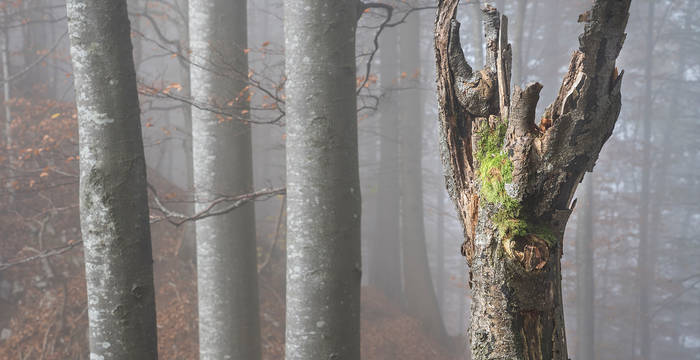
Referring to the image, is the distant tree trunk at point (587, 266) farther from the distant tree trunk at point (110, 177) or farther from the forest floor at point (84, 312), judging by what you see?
the distant tree trunk at point (110, 177)

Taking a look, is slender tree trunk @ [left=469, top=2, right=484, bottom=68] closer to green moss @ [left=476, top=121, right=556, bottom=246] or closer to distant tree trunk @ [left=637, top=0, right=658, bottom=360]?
distant tree trunk @ [left=637, top=0, right=658, bottom=360]

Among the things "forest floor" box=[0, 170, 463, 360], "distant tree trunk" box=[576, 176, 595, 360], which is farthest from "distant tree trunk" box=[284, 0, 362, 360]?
"distant tree trunk" box=[576, 176, 595, 360]

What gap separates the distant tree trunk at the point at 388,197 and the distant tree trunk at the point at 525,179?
448 inches

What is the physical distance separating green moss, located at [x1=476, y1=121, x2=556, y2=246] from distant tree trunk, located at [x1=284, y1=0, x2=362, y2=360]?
182 centimetres

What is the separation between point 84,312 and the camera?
8.14 meters

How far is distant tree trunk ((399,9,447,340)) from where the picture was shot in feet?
39.7

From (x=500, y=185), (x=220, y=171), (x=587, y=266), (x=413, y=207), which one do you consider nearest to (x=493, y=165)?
(x=500, y=185)

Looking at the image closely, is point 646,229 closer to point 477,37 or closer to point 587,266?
point 587,266

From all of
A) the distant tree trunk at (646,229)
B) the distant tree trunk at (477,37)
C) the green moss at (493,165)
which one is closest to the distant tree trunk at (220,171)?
the green moss at (493,165)

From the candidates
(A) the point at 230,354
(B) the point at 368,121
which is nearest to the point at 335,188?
(A) the point at 230,354

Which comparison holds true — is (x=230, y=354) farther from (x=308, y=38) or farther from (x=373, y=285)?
(x=373, y=285)

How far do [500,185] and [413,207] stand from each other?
34.4 ft

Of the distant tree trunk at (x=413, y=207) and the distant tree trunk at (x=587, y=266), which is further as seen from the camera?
the distant tree trunk at (x=587, y=266)

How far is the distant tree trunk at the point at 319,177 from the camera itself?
12.3 ft
